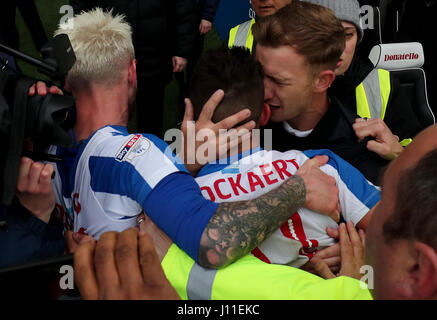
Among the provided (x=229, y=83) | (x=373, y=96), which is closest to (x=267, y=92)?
(x=229, y=83)

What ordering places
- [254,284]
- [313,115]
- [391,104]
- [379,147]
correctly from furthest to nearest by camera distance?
[391,104]
[313,115]
[379,147]
[254,284]

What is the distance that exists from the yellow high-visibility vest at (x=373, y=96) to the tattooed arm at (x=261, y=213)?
73 centimetres

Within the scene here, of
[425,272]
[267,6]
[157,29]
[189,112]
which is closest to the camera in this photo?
[425,272]

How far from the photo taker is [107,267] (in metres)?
0.80

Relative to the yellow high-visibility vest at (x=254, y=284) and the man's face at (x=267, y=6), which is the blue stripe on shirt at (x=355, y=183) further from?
the man's face at (x=267, y=6)

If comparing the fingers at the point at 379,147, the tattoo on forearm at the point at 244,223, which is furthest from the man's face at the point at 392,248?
the fingers at the point at 379,147

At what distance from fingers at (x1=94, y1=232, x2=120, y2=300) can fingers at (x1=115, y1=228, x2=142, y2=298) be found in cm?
1

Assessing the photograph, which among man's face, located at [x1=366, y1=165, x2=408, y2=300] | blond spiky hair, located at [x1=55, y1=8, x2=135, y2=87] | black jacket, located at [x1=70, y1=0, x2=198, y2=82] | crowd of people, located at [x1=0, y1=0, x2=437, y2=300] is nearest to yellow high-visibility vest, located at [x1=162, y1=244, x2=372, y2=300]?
crowd of people, located at [x1=0, y1=0, x2=437, y2=300]

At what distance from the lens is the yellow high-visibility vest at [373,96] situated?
205cm

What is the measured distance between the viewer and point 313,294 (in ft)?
3.12

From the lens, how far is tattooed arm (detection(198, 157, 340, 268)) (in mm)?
1112

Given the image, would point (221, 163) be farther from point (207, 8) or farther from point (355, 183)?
point (207, 8)

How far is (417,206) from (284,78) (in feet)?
3.58

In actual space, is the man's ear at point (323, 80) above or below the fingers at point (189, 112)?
above
